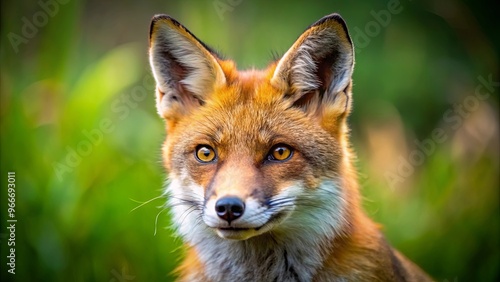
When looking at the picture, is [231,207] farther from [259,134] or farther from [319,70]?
[319,70]

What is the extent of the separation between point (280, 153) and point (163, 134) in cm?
250

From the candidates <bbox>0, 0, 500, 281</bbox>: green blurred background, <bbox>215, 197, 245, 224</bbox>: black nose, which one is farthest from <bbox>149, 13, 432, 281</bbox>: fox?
<bbox>0, 0, 500, 281</bbox>: green blurred background

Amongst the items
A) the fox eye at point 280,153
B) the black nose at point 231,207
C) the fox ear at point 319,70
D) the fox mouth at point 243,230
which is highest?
the fox ear at point 319,70

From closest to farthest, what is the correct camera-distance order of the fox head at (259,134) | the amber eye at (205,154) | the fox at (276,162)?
1. the fox head at (259,134)
2. the fox at (276,162)
3. the amber eye at (205,154)

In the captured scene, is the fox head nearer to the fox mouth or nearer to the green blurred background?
the fox mouth

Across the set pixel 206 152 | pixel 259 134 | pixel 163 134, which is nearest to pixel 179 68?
pixel 206 152

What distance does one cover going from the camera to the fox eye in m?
3.42

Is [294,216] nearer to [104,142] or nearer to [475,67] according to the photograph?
[104,142]

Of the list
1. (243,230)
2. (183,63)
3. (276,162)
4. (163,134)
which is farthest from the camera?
(163,134)

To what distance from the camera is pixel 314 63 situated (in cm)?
368

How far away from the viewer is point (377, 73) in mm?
8445

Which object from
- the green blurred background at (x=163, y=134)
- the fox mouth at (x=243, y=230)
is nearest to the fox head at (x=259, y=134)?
the fox mouth at (x=243, y=230)

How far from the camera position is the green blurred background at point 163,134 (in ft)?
17.7

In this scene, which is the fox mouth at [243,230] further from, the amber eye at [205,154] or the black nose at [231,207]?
the amber eye at [205,154]
